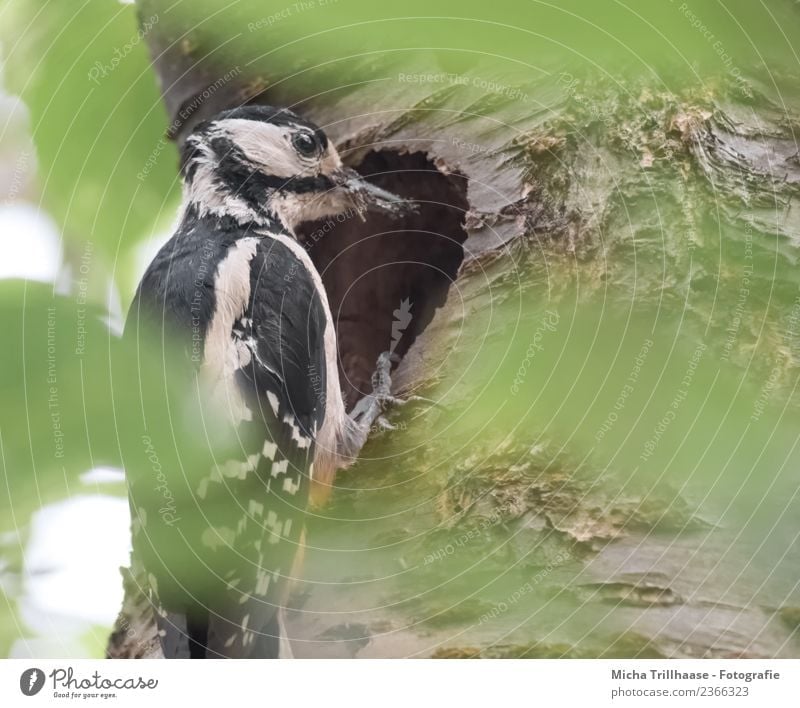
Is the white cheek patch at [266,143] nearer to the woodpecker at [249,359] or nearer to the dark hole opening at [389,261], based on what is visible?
the woodpecker at [249,359]

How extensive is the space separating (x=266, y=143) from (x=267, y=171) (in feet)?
0.16

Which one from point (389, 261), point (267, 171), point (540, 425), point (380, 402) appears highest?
point (267, 171)

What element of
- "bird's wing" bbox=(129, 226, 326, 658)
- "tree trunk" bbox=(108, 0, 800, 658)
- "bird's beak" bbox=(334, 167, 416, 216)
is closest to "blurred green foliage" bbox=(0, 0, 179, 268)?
"bird's wing" bbox=(129, 226, 326, 658)

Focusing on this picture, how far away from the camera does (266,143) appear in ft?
4.92

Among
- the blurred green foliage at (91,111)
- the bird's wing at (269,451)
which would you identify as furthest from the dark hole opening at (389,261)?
the blurred green foliage at (91,111)

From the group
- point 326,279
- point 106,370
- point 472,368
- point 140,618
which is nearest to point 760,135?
point 472,368

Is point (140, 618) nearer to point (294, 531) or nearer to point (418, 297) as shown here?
point (294, 531)

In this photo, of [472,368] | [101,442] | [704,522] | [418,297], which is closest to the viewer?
[704,522]

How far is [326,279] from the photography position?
155 cm

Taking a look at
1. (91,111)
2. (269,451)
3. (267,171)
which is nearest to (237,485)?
(269,451)

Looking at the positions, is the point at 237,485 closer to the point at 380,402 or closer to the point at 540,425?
the point at 380,402

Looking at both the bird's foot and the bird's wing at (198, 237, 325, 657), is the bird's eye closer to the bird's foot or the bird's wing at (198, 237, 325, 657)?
the bird's wing at (198, 237, 325, 657)

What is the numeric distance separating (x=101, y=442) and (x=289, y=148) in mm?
566

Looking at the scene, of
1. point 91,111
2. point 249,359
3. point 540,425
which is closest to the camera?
point 540,425
